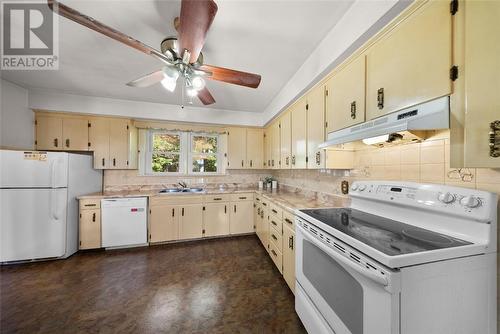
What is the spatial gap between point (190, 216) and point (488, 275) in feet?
10.8

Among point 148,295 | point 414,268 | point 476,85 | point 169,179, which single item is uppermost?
point 476,85

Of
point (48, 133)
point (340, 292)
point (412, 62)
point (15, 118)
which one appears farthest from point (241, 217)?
point (15, 118)

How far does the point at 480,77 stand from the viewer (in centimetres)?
76

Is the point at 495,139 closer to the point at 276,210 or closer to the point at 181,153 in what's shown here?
the point at 276,210

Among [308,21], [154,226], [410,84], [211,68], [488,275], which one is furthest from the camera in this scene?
[154,226]

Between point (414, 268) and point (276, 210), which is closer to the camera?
point (414, 268)

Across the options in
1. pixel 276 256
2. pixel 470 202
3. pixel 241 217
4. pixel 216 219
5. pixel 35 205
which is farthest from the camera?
pixel 241 217

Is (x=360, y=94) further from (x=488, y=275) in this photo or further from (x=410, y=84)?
(x=488, y=275)

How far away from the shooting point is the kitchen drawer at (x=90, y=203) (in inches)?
111

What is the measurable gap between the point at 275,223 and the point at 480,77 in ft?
6.72

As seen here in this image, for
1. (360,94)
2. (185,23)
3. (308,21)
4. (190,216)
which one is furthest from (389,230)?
(190,216)

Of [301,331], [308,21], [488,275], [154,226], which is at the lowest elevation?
[301,331]

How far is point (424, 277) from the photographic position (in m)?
0.77

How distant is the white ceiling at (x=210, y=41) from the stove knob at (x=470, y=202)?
1441mm
